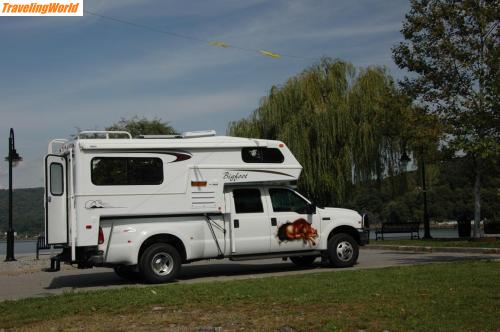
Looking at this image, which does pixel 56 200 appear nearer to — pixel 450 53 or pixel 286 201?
pixel 286 201

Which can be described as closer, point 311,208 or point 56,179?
point 56,179

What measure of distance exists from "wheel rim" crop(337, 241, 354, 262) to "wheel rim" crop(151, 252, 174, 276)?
3.93 meters

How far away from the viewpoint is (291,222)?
547 inches

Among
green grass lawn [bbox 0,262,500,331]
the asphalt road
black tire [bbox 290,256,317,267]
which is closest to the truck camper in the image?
the asphalt road

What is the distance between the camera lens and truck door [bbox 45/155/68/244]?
41.7ft

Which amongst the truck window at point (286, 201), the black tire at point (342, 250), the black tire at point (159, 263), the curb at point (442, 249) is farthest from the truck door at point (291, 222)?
the curb at point (442, 249)

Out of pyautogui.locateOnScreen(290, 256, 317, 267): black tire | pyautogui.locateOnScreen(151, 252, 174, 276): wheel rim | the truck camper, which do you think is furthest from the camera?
pyautogui.locateOnScreen(290, 256, 317, 267): black tire

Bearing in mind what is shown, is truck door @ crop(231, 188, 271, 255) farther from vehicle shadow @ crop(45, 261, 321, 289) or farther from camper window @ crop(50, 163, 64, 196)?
camper window @ crop(50, 163, 64, 196)

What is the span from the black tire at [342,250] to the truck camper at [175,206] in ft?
0.08

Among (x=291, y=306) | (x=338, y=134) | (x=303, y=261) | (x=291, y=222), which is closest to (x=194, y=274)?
(x=291, y=222)

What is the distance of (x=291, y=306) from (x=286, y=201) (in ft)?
20.0

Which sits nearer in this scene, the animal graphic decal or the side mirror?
the animal graphic decal

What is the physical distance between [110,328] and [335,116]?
2335 centimetres

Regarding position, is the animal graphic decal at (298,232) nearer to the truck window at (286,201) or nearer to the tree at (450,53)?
the truck window at (286,201)
